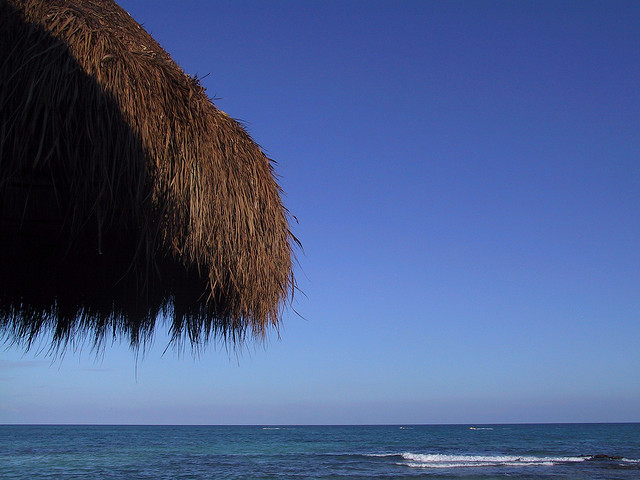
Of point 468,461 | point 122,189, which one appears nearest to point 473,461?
point 468,461

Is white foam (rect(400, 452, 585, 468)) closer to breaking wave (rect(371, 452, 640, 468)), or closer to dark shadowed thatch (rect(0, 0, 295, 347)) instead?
breaking wave (rect(371, 452, 640, 468))

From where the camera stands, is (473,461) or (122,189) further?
(473,461)

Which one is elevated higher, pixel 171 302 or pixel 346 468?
pixel 171 302

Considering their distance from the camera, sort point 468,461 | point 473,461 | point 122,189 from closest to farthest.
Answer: point 122,189 < point 473,461 < point 468,461

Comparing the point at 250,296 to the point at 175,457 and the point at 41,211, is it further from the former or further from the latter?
the point at 175,457

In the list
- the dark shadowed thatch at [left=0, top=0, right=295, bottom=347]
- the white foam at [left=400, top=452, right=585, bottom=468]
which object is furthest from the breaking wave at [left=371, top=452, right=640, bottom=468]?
the dark shadowed thatch at [left=0, top=0, right=295, bottom=347]

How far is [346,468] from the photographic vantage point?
60.9 ft

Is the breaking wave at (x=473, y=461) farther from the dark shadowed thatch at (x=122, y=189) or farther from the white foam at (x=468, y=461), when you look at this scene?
the dark shadowed thatch at (x=122, y=189)

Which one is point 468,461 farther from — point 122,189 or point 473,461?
point 122,189

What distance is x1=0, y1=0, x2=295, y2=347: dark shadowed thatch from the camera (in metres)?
1.62

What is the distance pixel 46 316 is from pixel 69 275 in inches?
19.3

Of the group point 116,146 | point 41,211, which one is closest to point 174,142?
point 116,146

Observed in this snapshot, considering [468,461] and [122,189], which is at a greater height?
[122,189]

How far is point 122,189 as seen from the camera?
169 cm
